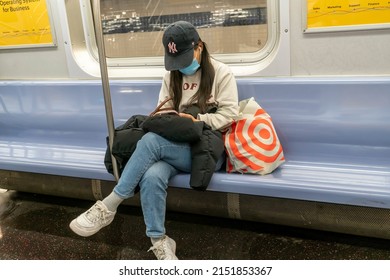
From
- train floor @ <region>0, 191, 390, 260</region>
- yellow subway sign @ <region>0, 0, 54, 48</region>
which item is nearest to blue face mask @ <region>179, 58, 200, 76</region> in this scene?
train floor @ <region>0, 191, 390, 260</region>

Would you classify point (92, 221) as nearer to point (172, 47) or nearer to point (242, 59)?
point (172, 47)

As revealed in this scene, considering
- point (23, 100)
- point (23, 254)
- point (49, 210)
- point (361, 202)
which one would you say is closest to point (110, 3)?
point (23, 100)

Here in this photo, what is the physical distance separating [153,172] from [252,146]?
1.96ft

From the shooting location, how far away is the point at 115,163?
2215 mm

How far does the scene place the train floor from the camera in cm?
220

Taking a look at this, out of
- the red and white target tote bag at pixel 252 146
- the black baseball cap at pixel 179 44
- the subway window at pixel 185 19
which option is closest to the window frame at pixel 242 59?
the subway window at pixel 185 19

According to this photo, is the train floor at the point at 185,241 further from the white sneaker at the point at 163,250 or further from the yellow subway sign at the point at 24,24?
the yellow subway sign at the point at 24,24

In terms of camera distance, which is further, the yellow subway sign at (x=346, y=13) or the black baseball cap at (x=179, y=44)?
the yellow subway sign at (x=346, y=13)

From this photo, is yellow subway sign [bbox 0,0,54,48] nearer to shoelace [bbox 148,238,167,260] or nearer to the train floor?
the train floor

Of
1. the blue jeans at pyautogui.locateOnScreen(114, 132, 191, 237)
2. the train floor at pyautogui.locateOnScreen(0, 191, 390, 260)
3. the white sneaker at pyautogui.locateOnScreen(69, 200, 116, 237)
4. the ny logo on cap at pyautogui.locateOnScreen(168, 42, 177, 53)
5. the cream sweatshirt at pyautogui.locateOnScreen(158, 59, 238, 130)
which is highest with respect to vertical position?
the ny logo on cap at pyautogui.locateOnScreen(168, 42, 177, 53)

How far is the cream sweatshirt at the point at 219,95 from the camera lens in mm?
2184

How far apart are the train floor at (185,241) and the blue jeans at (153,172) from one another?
1.30 feet

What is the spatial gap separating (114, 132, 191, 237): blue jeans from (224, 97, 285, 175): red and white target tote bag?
27 cm

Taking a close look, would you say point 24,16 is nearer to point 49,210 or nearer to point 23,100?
point 23,100
